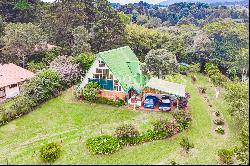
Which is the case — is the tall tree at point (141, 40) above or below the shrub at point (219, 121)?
above

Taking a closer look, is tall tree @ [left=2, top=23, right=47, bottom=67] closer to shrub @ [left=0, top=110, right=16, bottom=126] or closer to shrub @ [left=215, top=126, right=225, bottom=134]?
shrub @ [left=0, top=110, right=16, bottom=126]

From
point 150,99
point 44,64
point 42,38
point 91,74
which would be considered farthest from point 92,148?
point 42,38

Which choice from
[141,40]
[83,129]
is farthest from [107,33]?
[83,129]

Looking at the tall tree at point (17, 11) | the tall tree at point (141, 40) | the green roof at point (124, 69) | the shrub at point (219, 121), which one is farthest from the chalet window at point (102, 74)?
the tall tree at point (17, 11)

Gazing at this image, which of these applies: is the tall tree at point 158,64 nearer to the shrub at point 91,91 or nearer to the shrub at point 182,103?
the shrub at point 182,103

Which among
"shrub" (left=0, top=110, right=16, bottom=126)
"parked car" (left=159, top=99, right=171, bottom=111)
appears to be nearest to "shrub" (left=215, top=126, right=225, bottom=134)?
"parked car" (left=159, top=99, right=171, bottom=111)

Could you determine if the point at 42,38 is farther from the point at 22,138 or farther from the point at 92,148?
the point at 92,148

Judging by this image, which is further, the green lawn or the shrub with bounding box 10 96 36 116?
the shrub with bounding box 10 96 36 116
